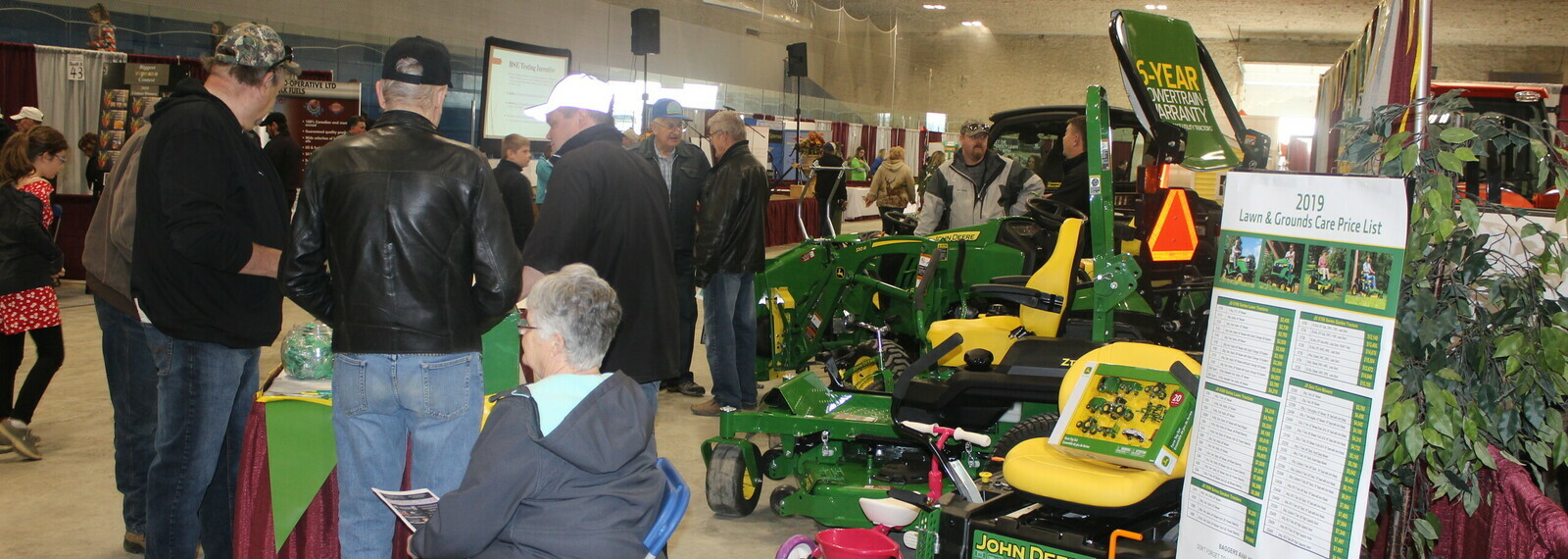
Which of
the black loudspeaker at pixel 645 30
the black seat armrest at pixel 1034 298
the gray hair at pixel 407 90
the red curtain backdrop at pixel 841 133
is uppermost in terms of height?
the black loudspeaker at pixel 645 30

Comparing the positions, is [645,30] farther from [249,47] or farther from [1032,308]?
[249,47]

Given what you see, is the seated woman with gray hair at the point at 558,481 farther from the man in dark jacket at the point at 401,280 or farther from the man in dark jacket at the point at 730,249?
the man in dark jacket at the point at 730,249

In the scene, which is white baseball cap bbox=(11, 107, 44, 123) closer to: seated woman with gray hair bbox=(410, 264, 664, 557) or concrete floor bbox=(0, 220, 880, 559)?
A: concrete floor bbox=(0, 220, 880, 559)

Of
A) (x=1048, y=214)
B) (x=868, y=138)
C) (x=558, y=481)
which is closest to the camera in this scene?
(x=558, y=481)

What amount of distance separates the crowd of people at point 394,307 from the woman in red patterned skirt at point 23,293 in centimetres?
118

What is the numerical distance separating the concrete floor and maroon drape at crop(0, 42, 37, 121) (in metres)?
4.88

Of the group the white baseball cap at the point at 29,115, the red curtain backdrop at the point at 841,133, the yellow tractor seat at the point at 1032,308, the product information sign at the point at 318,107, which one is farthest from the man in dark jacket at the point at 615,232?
the red curtain backdrop at the point at 841,133

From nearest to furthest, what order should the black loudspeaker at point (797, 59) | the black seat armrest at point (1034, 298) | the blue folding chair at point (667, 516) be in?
the blue folding chair at point (667, 516) → the black seat armrest at point (1034, 298) → the black loudspeaker at point (797, 59)

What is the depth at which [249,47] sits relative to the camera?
2.85 metres

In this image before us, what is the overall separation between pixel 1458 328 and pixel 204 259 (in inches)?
109

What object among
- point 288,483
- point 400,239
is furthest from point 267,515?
point 400,239

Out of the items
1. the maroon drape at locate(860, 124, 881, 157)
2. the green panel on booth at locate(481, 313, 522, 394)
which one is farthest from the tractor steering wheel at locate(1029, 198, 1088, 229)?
the maroon drape at locate(860, 124, 881, 157)

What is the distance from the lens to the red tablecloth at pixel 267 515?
9.75 feet

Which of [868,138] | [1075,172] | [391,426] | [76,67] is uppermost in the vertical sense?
A: [868,138]
